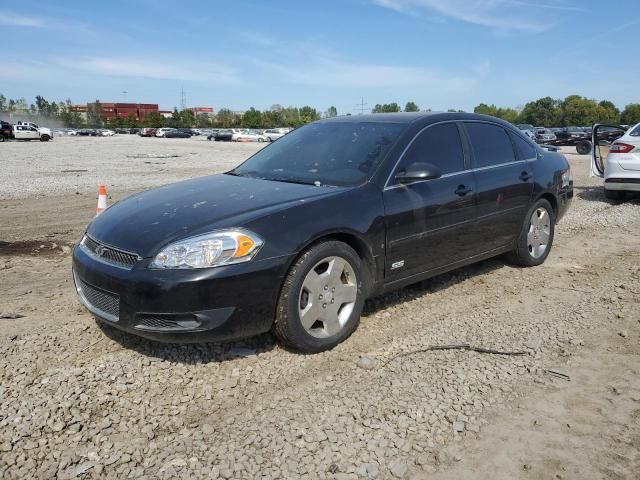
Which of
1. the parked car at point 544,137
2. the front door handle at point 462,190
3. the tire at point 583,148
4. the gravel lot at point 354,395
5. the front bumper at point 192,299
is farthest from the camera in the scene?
the parked car at point 544,137

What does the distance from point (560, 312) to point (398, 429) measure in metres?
2.35

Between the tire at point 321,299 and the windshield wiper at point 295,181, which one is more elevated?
the windshield wiper at point 295,181

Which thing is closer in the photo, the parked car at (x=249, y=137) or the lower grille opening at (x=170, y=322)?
the lower grille opening at (x=170, y=322)

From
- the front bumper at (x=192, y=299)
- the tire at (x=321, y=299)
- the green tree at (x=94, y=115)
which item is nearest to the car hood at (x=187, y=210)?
the front bumper at (x=192, y=299)

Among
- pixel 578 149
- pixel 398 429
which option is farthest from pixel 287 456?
pixel 578 149

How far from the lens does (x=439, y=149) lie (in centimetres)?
473

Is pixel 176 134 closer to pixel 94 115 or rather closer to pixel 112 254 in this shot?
pixel 94 115

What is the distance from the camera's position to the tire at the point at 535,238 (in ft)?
18.7

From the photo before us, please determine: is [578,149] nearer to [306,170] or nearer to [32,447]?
[306,170]

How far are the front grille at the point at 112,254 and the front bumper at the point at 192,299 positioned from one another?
4 centimetres

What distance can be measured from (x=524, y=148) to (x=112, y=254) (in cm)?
431

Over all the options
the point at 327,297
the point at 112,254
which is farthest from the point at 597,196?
the point at 112,254

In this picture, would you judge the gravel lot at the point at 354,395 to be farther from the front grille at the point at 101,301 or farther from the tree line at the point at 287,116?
the tree line at the point at 287,116

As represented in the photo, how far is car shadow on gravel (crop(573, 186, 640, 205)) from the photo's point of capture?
10484 millimetres
